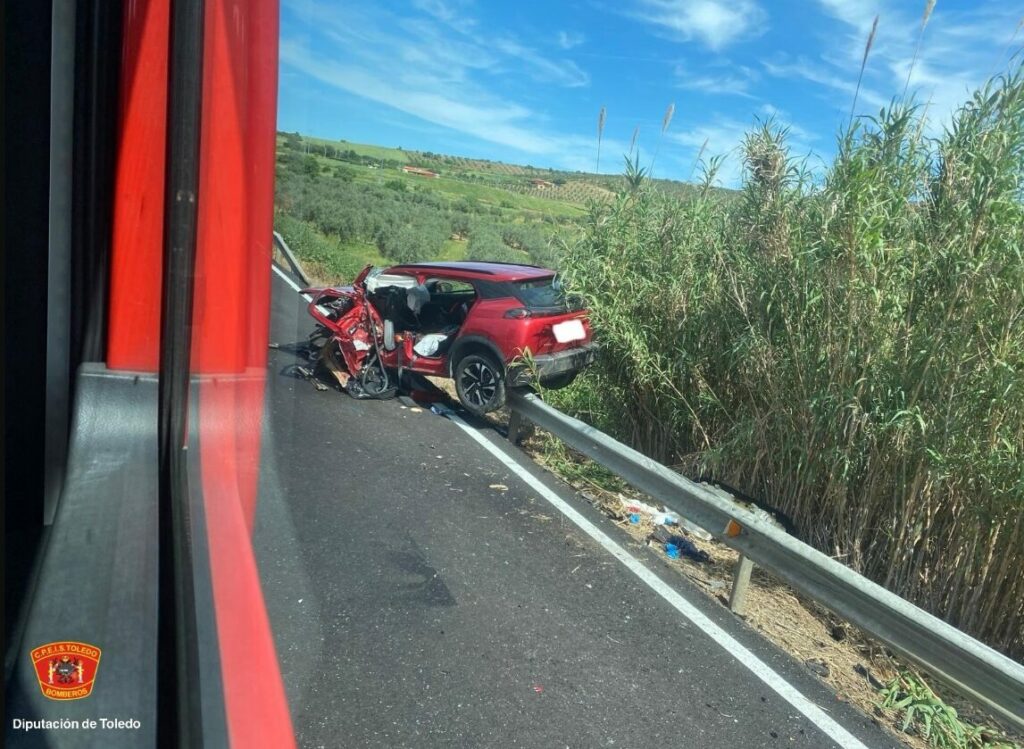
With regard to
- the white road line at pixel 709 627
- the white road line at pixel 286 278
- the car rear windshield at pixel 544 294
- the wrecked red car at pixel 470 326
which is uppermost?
the white road line at pixel 286 278

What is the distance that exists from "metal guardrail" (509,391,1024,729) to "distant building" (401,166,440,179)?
2896mm

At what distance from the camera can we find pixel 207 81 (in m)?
1.51

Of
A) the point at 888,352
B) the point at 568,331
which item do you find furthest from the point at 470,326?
the point at 888,352

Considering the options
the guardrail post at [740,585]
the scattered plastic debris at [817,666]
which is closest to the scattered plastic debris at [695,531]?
the guardrail post at [740,585]

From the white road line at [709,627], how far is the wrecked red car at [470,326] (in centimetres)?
162

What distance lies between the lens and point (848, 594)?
3850mm

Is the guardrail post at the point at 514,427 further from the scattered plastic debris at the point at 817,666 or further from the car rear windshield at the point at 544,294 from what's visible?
the scattered plastic debris at the point at 817,666

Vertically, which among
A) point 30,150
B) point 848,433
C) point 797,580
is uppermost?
point 30,150

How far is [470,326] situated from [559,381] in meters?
1.13

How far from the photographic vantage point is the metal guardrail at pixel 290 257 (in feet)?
5.20

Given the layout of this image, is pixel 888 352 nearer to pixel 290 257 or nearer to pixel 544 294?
pixel 544 294

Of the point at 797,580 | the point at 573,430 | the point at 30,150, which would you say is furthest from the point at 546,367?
the point at 30,150

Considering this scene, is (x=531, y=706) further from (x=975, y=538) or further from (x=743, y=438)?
(x=743, y=438)

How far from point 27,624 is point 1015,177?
4.90 m
